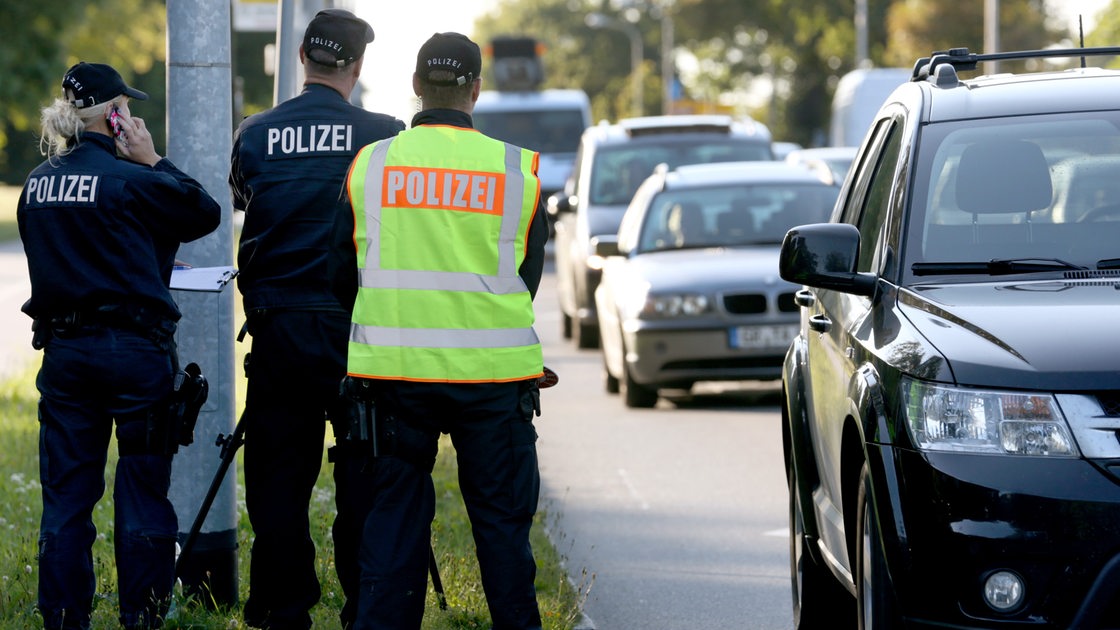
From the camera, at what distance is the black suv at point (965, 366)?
159 inches

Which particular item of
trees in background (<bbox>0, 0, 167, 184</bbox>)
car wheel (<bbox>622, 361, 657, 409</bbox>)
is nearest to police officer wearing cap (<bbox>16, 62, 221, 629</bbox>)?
car wheel (<bbox>622, 361, 657, 409</bbox>)

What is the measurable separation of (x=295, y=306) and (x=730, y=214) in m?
8.75

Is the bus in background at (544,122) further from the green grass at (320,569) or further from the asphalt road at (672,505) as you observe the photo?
the green grass at (320,569)

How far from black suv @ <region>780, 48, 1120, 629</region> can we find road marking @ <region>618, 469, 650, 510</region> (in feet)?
10.0

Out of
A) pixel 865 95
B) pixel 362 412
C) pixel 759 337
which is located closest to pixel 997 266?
pixel 362 412

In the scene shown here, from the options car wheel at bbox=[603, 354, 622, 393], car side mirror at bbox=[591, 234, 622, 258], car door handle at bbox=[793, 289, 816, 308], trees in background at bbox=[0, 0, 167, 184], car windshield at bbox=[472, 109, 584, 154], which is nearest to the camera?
car door handle at bbox=[793, 289, 816, 308]

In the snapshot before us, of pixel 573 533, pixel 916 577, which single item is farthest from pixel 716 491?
pixel 916 577

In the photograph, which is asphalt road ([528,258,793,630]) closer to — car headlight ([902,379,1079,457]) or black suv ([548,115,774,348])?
car headlight ([902,379,1079,457])

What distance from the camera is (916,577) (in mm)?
4168

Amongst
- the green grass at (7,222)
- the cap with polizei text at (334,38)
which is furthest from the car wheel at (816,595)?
the green grass at (7,222)

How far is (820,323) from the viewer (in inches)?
224

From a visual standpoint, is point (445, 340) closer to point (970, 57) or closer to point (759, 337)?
point (970, 57)

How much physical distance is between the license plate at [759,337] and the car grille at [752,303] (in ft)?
0.40

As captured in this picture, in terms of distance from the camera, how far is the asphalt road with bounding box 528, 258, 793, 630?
707cm
